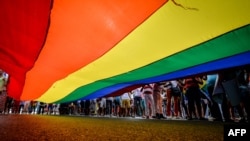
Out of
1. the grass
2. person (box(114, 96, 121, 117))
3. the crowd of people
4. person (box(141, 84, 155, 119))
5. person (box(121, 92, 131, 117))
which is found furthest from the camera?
person (box(114, 96, 121, 117))

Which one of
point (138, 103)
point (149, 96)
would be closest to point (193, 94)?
point (149, 96)

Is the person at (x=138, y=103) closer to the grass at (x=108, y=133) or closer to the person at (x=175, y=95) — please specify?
the person at (x=175, y=95)

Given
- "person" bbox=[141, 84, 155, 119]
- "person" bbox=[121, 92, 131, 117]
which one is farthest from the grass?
"person" bbox=[121, 92, 131, 117]

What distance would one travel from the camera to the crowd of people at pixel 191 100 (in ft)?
12.5

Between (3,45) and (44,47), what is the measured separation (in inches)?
22.7

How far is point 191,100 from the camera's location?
185 inches

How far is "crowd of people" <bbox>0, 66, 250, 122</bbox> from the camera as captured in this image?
3.81 metres

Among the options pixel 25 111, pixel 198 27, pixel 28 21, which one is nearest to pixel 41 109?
pixel 25 111

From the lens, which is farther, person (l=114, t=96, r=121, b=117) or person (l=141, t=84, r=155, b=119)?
person (l=114, t=96, r=121, b=117)

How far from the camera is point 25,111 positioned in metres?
10.4

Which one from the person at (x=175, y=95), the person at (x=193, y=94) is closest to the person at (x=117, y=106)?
the person at (x=175, y=95)

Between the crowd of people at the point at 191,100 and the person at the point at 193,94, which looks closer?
the crowd of people at the point at 191,100

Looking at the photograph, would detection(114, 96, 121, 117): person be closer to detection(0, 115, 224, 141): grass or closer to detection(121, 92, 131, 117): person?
detection(121, 92, 131, 117): person

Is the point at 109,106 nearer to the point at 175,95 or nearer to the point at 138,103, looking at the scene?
the point at 138,103
